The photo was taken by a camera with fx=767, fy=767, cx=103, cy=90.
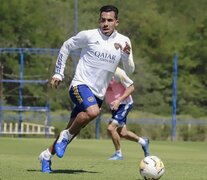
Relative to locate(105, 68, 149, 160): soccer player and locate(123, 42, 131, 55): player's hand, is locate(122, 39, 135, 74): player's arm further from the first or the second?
locate(105, 68, 149, 160): soccer player

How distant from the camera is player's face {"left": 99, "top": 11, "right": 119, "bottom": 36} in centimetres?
944

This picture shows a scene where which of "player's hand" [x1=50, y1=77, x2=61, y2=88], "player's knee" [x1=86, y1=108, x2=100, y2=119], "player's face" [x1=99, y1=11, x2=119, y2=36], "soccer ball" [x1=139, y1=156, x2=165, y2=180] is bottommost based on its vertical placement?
"soccer ball" [x1=139, y1=156, x2=165, y2=180]

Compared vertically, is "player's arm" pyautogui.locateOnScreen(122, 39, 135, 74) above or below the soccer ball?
above

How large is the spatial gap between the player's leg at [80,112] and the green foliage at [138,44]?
22.2m

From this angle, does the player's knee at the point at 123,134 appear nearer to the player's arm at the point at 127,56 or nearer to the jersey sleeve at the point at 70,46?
the player's arm at the point at 127,56

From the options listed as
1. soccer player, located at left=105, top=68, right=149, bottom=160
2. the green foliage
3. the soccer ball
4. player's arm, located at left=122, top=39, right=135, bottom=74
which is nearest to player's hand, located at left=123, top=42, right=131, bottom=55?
player's arm, located at left=122, top=39, right=135, bottom=74

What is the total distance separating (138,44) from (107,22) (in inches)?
1414

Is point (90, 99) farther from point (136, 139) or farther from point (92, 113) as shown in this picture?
point (136, 139)

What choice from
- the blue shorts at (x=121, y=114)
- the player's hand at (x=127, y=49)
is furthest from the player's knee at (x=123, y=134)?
the player's hand at (x=127, y=49)

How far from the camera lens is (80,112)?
9320 mm

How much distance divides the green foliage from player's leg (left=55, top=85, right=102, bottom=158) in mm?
22211

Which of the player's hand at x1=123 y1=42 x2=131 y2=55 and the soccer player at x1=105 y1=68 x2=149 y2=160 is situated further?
the soccer player at x1=105 y1=68 x2=149 y2=160

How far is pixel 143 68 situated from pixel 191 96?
9.64 feet

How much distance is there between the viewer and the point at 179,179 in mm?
8945
